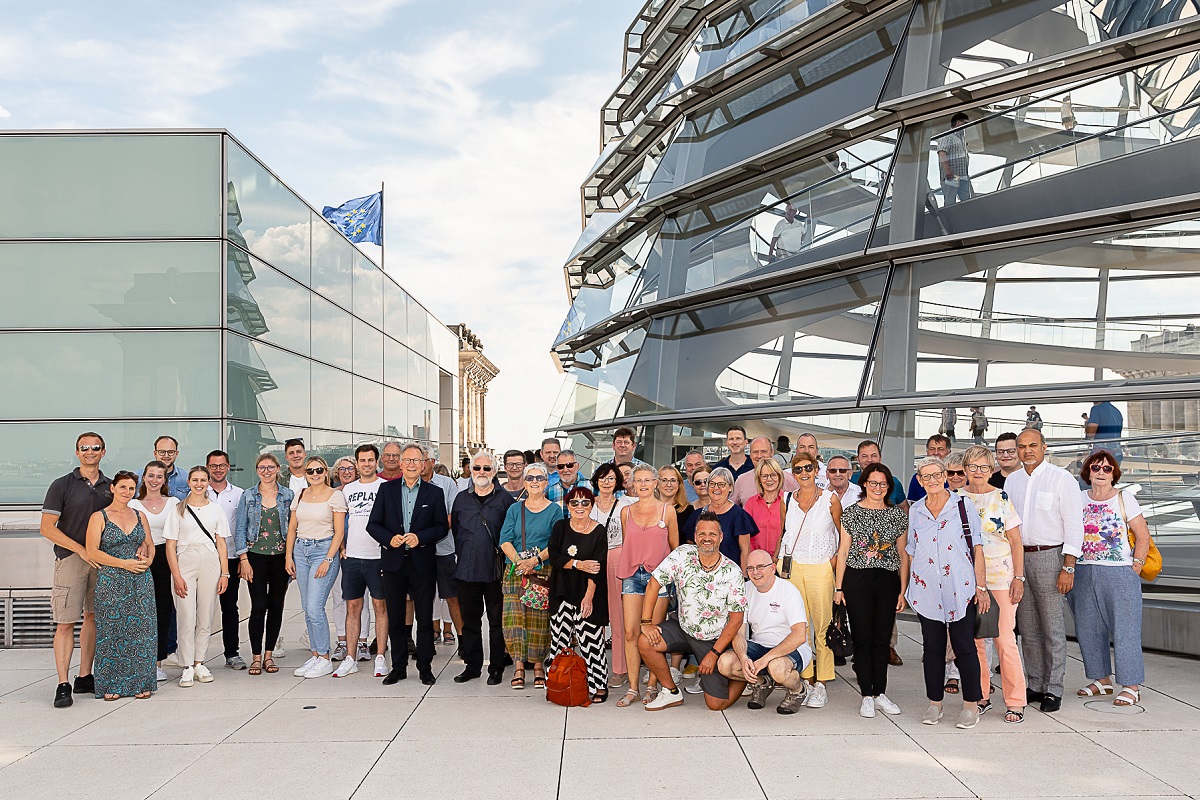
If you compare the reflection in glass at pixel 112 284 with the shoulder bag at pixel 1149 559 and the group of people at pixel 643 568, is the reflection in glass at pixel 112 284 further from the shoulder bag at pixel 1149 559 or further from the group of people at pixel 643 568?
the shoulder bag at pixel 1149 559

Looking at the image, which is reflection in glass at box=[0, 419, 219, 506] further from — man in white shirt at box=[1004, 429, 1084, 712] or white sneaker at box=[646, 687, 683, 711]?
man in white shirt at box=[1004, 429, 1084, 712]

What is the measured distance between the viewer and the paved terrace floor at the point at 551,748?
5418 millimetres

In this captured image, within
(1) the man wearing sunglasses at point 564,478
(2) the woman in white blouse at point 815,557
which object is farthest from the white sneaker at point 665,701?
(1) the man wearing sunglasses at point 564,478

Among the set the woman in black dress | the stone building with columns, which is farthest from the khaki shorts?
the stone building with columns

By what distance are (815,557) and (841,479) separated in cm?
99

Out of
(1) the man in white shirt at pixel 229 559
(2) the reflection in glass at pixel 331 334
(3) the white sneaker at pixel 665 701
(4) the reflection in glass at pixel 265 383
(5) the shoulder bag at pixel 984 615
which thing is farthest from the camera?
(2) the reflection in glass at pixel 331 334

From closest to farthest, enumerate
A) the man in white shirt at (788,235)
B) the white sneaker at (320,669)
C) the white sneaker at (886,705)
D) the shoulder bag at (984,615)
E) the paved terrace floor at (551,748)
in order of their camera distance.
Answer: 1. the paved terrace floor at (551,748)
2. the shoulder bag at (984,615)
3. the white sneaker at (886,705)
4. the white sneaker at (320,669)
5. the man in white shirt at (788,235)

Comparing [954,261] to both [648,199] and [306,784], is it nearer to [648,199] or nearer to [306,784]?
[648,199]

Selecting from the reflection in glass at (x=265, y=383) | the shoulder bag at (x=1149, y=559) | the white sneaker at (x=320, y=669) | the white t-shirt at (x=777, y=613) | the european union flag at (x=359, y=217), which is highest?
the european union flag at (x=359, y=217)

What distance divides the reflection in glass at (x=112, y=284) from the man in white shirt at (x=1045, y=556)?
1165cm

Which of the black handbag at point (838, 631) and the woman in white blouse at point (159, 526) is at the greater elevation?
the woman in white blouse at point (159, 526)

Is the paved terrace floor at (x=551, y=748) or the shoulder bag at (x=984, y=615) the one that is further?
the shoulder bag at (x=984, y=615)

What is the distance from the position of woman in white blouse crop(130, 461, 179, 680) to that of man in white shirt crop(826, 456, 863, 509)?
603 centimetres

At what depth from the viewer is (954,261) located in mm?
10516
